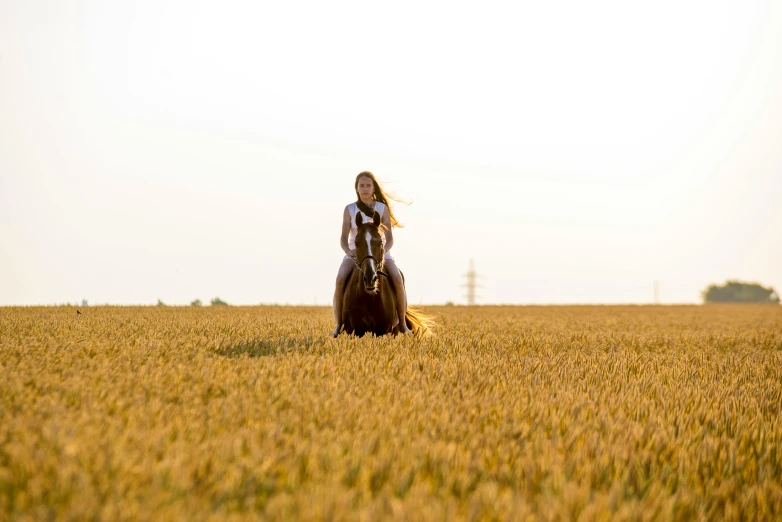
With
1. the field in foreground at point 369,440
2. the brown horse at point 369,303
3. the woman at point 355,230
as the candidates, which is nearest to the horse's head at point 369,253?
the brown horse at point 369,303

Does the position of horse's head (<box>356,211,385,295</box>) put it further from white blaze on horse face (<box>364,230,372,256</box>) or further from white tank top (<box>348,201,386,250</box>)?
white tank top (<box>348,201,386,250</box>)

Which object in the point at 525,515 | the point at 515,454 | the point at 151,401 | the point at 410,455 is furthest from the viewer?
the point at 151,401

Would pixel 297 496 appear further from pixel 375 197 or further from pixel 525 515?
pixel 375 197

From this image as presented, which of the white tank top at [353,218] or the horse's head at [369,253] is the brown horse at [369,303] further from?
the white tank top at [353,218]

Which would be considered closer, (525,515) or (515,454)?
(525,515)

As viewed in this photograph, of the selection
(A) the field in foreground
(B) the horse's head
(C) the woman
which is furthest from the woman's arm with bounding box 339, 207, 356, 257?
(A) the field in foreground

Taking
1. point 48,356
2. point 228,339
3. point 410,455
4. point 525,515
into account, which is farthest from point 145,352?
point 525,515

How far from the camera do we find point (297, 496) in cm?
276

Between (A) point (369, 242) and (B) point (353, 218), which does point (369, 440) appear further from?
(B) point (353, 218)

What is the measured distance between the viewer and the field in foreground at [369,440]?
276cm

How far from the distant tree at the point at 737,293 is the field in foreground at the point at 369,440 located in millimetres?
146456

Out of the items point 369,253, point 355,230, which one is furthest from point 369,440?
point 355,230

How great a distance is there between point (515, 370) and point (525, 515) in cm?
446

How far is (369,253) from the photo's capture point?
9.33 m
